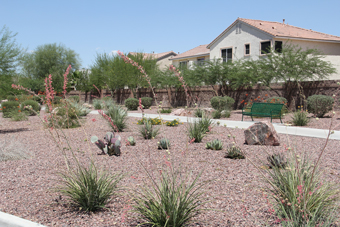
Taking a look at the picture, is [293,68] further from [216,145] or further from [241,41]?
[216,145]

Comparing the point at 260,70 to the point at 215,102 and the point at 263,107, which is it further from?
the point at 263,107

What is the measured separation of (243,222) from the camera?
3.67 meters

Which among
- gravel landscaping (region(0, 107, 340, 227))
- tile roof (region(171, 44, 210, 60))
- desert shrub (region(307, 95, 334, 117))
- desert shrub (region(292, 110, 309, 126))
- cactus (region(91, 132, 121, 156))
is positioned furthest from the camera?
tile roof (region(171, 44, 210, 60))

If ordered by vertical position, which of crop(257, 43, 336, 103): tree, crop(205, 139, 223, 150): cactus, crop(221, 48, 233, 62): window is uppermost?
crop(221, 48, 233, 62): window

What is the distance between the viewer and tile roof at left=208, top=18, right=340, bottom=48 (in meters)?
28.2

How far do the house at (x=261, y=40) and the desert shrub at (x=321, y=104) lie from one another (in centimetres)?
1214

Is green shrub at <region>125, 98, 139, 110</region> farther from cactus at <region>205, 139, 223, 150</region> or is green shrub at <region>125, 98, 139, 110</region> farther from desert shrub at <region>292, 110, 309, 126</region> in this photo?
cactus at <region>205, 139, 223, 150</region>

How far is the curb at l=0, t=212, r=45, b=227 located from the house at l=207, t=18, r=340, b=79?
24890 millimetres

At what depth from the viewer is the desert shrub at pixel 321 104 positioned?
15398mm

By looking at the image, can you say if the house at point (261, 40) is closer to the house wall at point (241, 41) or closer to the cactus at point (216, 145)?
the house wall at point (241, 41)

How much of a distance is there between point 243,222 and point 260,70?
18018mm

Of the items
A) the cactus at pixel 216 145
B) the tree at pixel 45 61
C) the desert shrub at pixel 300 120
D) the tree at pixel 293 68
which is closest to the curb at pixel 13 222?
the cactus at pixel 216 145

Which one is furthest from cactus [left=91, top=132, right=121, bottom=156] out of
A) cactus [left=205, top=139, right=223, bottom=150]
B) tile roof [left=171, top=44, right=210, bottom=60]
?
tile roof [left=171, top=44, right=210, bottom=60]

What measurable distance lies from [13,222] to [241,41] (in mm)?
29571
